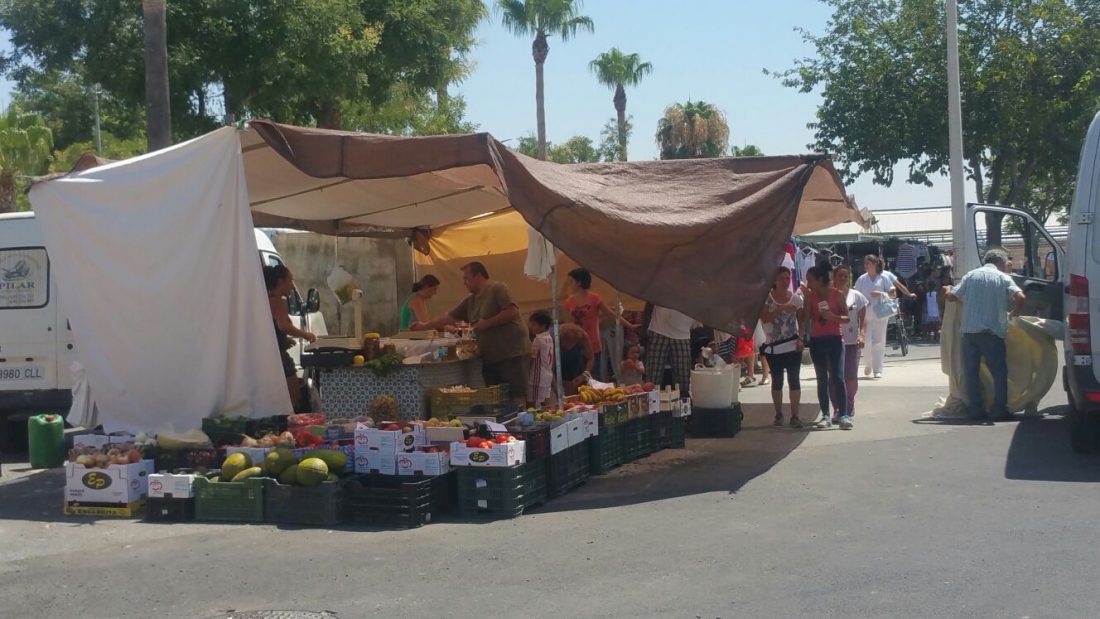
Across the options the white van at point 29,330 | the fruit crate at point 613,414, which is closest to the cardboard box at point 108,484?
the white van at point 29,330

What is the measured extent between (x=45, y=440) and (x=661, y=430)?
5.89m

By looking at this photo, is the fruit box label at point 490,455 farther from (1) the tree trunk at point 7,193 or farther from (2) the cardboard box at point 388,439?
(1) the tree trunk at point 7,193

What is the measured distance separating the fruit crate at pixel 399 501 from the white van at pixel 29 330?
14.6ft

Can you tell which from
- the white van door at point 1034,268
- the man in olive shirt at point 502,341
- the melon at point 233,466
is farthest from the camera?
the white van door at point 1034,268

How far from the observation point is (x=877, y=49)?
2606 centimetres

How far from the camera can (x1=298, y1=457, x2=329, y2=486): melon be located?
774cm

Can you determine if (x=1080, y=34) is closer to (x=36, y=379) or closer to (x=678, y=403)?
(x=678, y=403)

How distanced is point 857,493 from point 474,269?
14.6 ft

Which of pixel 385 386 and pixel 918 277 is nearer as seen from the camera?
pixel 385 386

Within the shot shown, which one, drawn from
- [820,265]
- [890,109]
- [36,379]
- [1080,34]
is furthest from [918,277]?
[36,379]

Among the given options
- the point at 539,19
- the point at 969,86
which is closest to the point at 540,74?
the point at 539,19

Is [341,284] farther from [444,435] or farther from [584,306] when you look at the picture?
[444,435]

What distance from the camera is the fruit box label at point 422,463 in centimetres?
787

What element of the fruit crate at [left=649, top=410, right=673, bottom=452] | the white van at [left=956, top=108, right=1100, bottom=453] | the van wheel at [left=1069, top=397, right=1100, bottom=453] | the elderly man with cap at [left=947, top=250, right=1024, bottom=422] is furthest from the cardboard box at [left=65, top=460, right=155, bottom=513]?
the elderly man with cap at [left=947, top=250, right=1024, bottom=422]
